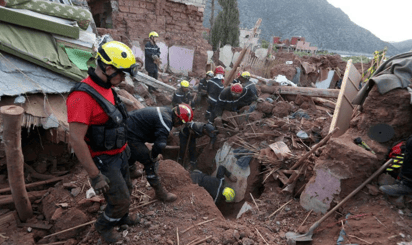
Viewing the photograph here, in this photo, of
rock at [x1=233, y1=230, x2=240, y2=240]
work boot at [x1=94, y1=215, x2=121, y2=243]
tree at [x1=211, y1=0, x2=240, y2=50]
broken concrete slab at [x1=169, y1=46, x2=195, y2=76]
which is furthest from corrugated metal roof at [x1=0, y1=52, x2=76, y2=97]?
tree at [x1=211, y1=0, x2=240, y2=50]

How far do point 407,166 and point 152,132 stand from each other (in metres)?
3.29

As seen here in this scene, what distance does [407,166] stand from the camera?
272cm

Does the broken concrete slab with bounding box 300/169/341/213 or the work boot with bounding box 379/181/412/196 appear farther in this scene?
the broken concrete slab with bounding box 300/169/341/213

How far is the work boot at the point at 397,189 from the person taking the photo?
2738 mm

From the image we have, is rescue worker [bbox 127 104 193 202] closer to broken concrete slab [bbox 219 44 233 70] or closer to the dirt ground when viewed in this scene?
the dirt ground

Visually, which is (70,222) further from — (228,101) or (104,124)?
(228,101)

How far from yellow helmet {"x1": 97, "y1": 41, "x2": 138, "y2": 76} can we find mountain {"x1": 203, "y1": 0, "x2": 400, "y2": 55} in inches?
2526

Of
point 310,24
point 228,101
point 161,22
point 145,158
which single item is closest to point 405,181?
point 145,158

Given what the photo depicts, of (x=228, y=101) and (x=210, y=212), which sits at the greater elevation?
(x=228, y=101)

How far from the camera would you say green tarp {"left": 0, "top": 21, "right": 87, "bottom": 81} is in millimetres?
3988

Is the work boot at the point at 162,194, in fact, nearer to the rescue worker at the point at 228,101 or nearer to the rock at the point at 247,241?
the rock at the point at 247,241

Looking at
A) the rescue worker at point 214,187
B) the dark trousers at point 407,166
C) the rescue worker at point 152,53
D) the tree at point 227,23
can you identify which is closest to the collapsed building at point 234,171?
the dark trousers at point 407,166

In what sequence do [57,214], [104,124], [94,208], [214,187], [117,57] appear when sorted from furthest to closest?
1. [214,187]
2. [94,208]
3. [57,214]
4. [104,124]
5. [117,57]

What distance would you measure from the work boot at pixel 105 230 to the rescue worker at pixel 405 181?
327 cm
